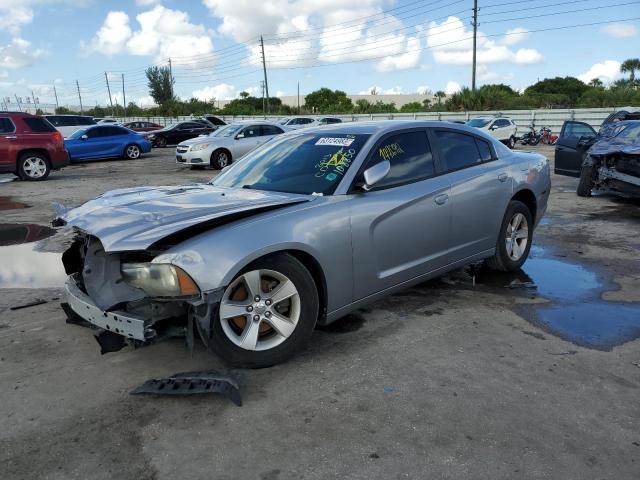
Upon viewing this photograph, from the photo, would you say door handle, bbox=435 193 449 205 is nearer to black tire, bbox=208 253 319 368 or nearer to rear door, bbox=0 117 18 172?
black tire, bbox=208 253 319 368

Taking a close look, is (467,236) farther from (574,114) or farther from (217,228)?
(574,114)

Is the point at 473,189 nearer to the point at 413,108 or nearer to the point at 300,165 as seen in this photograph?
the point at 300,165

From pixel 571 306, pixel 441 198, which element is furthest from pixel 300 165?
pixel 571 306

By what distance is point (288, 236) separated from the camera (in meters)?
3.37

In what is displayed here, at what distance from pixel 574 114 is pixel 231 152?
67.9ft

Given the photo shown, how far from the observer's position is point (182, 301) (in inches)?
121

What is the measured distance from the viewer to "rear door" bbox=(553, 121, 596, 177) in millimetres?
11297

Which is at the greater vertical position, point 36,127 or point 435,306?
point 36,127

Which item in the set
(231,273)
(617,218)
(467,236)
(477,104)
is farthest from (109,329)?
(477,104)

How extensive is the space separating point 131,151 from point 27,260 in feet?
52.3

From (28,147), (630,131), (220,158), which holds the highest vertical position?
(28,147)

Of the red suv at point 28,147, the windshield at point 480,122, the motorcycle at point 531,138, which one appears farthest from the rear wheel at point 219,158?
the motorcycle at point 531,138

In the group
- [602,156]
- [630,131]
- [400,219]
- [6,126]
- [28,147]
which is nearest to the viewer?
[400,219]

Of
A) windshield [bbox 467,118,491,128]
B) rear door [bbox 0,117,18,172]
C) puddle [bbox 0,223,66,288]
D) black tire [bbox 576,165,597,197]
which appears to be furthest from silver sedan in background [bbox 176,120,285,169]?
windshield [bbox 467,118,491,128]
